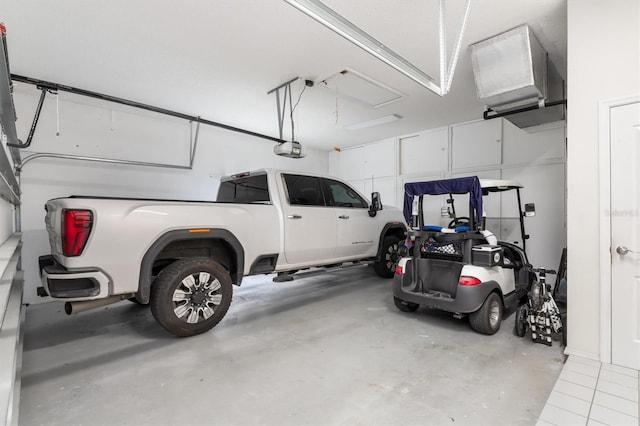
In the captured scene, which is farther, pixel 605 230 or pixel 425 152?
pixel 425 152

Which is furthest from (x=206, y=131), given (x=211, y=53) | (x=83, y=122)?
(x=211, y=53)

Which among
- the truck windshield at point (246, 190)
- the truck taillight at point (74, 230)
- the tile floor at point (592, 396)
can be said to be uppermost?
the truck windshield at point (246, 190)

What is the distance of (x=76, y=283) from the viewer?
2547 mm

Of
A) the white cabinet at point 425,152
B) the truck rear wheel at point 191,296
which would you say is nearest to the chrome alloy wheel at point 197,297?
the truck rear wheel at point 191,296

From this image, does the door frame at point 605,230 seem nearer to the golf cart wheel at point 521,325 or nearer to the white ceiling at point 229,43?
the golf cart wheel at point 521,325

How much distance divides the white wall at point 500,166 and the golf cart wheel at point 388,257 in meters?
1.58

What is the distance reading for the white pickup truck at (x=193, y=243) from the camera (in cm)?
254

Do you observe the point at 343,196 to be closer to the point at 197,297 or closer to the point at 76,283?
the point at 197,297

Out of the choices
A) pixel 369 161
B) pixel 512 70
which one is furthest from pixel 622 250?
pixel 369 161

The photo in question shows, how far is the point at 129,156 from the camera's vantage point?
5.40 metres

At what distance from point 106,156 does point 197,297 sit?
367cm

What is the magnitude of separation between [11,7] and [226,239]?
2904mm

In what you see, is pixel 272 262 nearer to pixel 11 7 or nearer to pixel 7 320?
pixel 7 320

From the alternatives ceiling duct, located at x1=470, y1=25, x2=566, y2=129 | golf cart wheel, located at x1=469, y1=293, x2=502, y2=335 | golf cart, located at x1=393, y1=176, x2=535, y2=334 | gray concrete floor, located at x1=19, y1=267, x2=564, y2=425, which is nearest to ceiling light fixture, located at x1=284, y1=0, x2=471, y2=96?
ceiling duct, located at x1=470, y1=25, x2=566, y2=129
